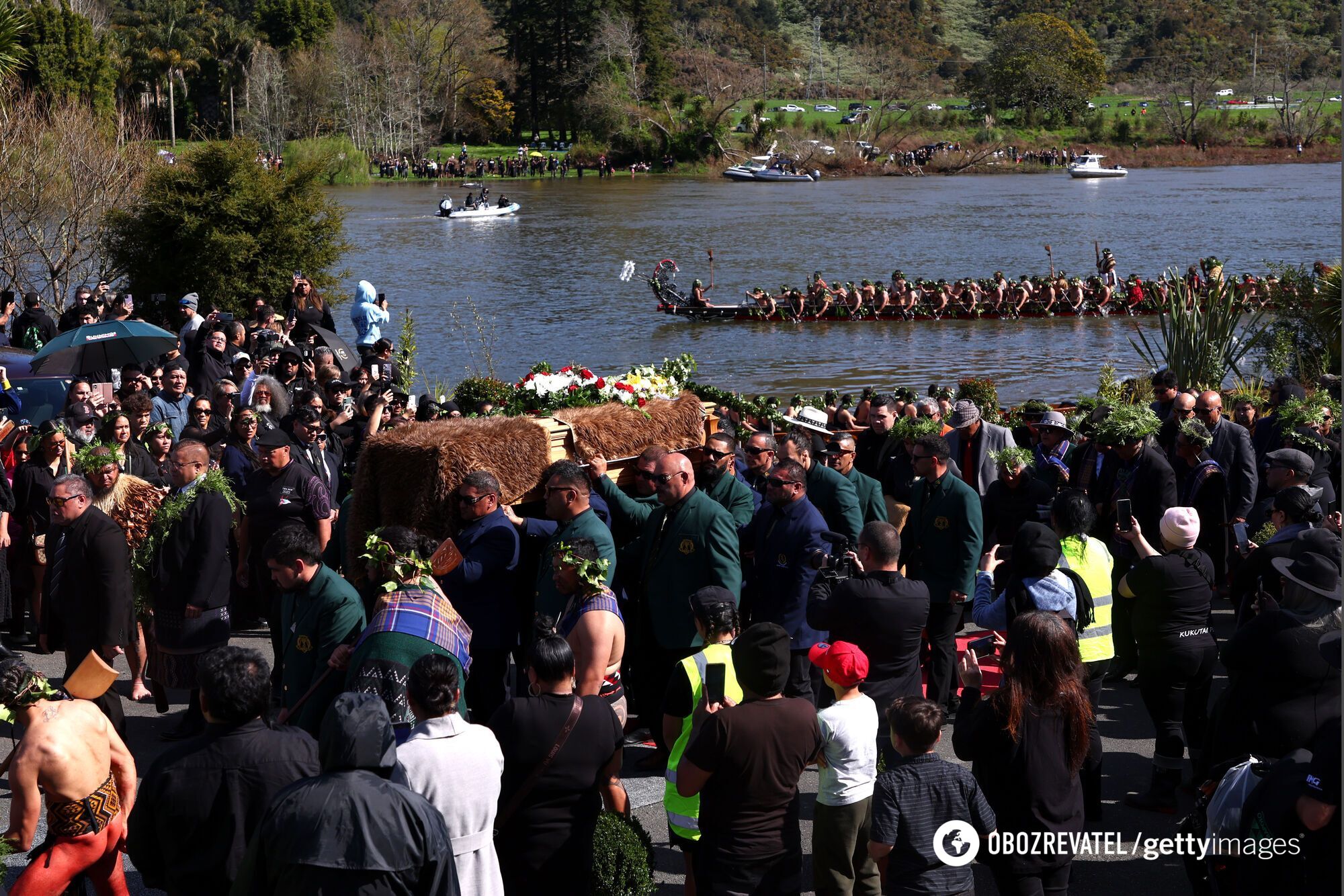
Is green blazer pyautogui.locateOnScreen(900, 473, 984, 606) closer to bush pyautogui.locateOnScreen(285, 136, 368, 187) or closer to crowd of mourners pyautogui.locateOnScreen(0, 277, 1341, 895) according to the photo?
crowd of mourners pyautogui.locateOnScreen(0, 277, 1341, 895)

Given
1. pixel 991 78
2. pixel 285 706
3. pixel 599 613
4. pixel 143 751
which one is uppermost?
pixel 991 78

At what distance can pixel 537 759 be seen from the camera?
443 centimetres

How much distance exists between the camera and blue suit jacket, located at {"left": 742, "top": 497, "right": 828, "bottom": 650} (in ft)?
21.7

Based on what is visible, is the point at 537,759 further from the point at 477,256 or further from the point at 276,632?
the point at 477,256

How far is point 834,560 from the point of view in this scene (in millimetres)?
6535

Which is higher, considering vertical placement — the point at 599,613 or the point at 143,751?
the point at 599,613

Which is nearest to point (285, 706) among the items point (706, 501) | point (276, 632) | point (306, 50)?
point (276, 632)

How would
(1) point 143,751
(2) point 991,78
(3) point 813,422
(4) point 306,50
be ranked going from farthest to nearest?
(2) point 991,78, (4) point 306,50, (3) point 813,422, (1) point 143,751

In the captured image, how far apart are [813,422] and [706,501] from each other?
3.45 m

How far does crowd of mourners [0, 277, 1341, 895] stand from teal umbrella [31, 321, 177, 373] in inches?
86.5

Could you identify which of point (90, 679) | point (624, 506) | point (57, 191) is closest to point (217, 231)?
point (57, 191)

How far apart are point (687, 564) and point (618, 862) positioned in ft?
6.65

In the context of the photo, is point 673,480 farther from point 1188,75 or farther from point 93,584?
point 1188,75

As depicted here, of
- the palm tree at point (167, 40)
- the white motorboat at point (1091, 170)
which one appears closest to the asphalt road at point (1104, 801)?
the palm tree at point (167, 40)
